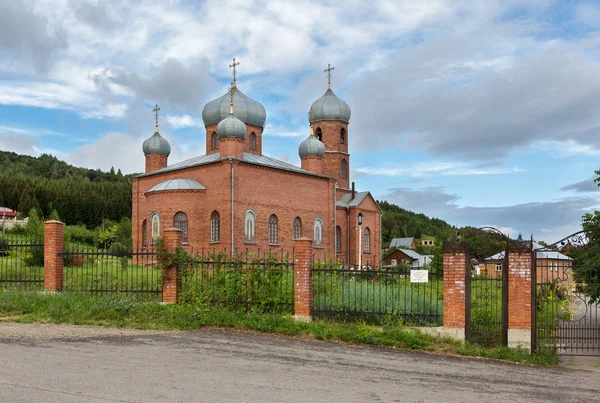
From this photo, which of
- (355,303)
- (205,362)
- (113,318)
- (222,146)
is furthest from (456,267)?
(222,146)

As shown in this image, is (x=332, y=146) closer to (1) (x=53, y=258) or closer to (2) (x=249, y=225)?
(2) (x=249, y=225)

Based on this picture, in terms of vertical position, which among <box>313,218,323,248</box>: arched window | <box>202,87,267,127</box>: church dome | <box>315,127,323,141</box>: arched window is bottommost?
<box>313,218,323,248</box>: arched window

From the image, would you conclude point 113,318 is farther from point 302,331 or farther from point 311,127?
point 311,127

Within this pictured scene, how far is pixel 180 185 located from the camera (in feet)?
99.8

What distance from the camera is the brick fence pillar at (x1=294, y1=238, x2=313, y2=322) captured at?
13.4 meters

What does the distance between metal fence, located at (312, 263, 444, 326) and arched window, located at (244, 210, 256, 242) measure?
16.3m

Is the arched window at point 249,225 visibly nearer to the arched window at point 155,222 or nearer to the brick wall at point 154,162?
the arched window at point 155,222

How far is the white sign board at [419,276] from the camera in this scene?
1283 centimetres

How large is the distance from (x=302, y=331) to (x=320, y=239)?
21.7m

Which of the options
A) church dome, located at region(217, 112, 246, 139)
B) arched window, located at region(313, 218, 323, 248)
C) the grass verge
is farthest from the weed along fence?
arched window, located at region(313, 218, 323, 248)

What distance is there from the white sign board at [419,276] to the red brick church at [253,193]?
13328 millimetres

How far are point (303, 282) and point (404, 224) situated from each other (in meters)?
84.5

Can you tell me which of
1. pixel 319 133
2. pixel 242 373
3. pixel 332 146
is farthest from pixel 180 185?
pixel 242 373

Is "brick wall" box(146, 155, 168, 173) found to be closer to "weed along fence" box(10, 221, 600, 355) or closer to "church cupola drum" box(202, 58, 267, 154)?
"church cupola drum" box(202, 58, 267, 154)
